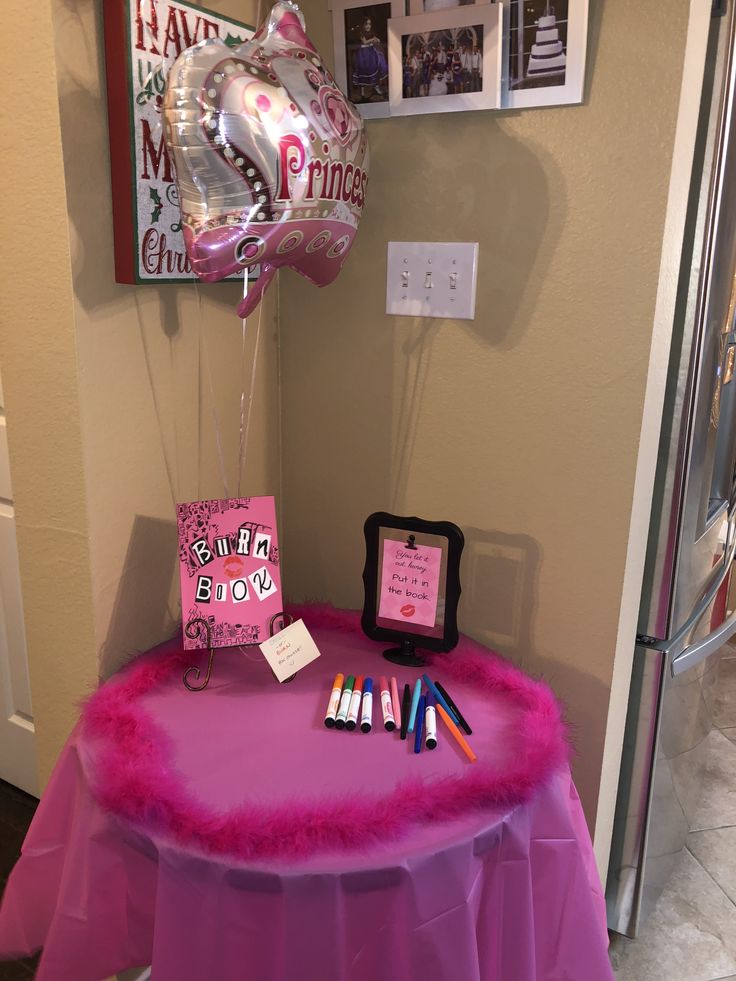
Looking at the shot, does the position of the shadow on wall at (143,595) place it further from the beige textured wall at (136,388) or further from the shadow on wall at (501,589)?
the shadow on wall at (501,589)

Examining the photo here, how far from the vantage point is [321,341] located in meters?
1.54

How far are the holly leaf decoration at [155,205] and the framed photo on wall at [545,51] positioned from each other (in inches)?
22.5

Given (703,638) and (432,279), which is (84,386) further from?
(703,638)

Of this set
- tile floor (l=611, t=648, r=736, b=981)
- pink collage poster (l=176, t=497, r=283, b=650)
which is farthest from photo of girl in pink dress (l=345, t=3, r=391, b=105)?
tile floor (l=611, t=648, r=736, b=981)

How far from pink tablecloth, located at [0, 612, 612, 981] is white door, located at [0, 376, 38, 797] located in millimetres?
904

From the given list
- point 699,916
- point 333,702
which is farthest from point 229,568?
point 699,916

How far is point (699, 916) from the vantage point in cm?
175

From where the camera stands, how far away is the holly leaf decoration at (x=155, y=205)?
3.85 ft

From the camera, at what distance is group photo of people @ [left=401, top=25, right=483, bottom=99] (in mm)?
1255

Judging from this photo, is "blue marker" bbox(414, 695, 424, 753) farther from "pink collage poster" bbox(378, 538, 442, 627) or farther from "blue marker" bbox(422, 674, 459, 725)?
"pink collage poster" bbox(378, 538, 442, 627)

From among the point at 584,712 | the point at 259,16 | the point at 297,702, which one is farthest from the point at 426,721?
the point at 259,16

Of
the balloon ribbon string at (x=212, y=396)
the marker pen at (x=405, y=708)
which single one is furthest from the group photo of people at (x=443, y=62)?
the marker pen at (x=405, y=708)

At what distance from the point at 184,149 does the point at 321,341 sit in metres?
0.57

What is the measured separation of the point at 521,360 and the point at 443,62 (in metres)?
0.49
